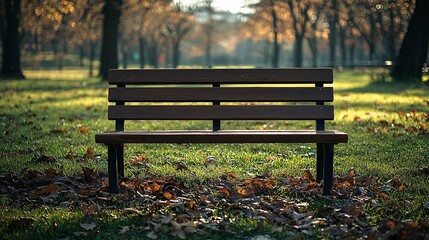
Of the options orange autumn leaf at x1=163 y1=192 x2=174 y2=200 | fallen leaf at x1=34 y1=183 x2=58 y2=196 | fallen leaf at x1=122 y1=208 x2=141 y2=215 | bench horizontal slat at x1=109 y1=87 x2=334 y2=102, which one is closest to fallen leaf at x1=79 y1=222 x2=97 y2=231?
fallen leaf at x1=122 y1=208 x2=141 y2=215

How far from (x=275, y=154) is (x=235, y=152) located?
530 mm

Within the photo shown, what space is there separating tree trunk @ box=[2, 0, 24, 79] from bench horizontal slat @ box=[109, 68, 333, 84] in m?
24.8

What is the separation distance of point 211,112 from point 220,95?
0.19m

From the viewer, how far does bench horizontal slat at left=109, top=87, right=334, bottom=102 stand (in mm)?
5215

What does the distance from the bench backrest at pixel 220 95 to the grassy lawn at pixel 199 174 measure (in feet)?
2.20

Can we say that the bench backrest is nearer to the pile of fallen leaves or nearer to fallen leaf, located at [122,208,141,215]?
the pile of fallen leaves

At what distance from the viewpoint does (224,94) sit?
17.3 ft

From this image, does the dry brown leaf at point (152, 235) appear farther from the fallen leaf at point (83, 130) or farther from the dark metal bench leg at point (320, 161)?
the fallen leaf at point (83, 130)

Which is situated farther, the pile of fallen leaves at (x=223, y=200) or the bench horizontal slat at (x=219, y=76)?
the bench horizontal slat at (x=219, y=76)

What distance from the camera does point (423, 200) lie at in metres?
4.81

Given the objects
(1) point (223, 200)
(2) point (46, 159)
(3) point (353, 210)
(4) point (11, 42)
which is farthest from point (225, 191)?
(4) point (11, 42)

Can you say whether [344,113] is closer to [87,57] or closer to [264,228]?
[264,228]

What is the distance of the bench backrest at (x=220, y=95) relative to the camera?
520 cm

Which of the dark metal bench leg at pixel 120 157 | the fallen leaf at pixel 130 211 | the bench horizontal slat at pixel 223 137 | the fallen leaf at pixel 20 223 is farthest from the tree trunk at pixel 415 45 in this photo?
the fallen leaf at pixel 20 223
